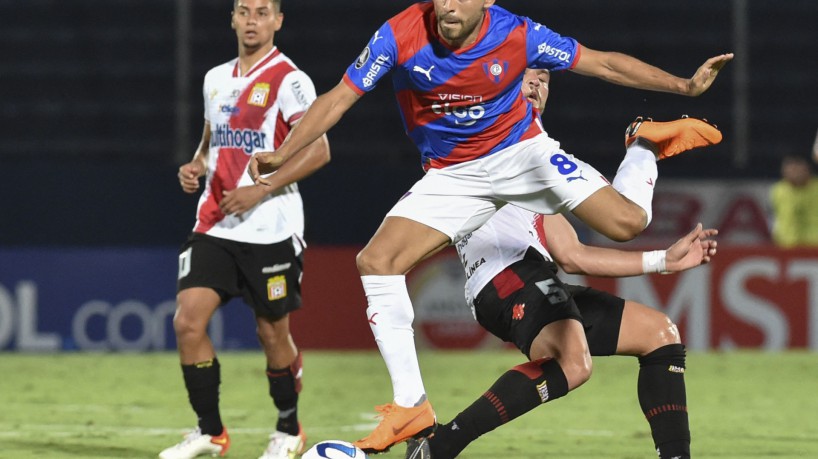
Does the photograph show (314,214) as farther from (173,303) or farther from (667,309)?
(667,309)

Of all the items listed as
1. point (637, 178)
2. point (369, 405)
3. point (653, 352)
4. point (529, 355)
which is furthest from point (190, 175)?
point (369, 405)

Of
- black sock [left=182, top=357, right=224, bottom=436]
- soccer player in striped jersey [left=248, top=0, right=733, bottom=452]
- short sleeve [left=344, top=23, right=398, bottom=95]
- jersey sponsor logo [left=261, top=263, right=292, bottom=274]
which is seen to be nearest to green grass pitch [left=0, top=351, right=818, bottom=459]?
black sock [left=182, top=357, right=224, bottom=436]

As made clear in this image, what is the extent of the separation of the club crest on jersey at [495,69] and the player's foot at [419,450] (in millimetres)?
1388

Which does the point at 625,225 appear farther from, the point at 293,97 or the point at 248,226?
the point at 248,226

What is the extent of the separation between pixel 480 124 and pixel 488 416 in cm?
111

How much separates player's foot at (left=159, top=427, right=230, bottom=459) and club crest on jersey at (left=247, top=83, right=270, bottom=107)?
154cm

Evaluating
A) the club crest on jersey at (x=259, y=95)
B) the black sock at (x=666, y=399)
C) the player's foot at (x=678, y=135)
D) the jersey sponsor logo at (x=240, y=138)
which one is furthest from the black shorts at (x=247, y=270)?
the black sock at (x=666, y=399)

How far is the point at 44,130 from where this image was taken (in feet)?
46.6

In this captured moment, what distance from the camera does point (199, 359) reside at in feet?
20.6

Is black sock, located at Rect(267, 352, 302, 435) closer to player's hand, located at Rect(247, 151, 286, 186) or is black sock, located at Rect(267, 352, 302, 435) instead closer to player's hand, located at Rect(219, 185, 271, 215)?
player's hand, located at Rect(219, 185, 271, 215)

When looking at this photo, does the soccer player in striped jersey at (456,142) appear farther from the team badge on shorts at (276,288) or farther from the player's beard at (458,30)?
the team badge on shorts at (276,288)

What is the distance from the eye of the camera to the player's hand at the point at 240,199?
20.7 feet

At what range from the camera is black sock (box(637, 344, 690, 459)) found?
512 cm

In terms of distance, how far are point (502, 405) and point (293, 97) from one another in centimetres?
201
